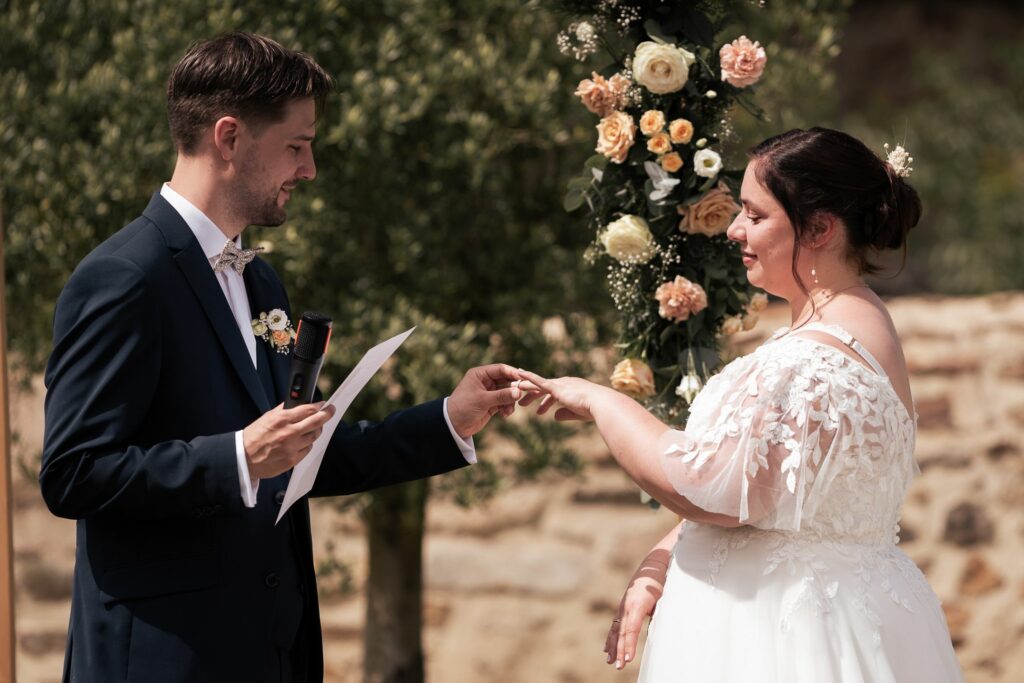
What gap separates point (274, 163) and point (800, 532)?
4.50ft

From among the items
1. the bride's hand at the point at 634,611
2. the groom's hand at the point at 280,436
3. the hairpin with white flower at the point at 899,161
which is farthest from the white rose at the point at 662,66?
the groom's hand at the point at 280,436

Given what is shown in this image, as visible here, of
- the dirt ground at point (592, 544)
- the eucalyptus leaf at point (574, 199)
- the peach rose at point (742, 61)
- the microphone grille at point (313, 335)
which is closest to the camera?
→ the microphone grille at point (313, 335)

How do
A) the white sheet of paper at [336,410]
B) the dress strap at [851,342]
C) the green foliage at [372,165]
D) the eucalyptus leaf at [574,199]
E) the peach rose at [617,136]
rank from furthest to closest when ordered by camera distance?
the green foliage at [372,165], the eucalyptus leaf at [574,199], the peach rose at [617,136], the dress strap at [851,342], the white sheet of paper at [336,410]

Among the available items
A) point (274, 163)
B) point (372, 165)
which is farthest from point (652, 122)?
point (372, 165)

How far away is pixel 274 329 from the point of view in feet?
8.79

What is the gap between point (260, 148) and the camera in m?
2.60

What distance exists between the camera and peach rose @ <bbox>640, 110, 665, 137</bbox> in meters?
3.16

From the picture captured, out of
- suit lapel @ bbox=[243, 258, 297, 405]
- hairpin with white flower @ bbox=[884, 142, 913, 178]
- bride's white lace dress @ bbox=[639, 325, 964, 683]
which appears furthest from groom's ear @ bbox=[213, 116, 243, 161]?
hairpin with white flower @ bbox=[884, 142, 913, 178]

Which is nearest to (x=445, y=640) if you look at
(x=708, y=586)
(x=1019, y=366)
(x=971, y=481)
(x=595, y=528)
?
(x=595, y=528)

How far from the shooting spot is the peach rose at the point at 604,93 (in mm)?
3199

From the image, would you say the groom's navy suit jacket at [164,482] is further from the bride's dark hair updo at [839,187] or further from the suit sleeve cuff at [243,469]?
the bride's dark hair updo at [839,187]

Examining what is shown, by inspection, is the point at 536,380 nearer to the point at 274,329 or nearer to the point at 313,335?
the point at 274,329

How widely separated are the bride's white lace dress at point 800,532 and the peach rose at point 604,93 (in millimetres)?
915

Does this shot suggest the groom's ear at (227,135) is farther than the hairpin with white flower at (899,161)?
No
